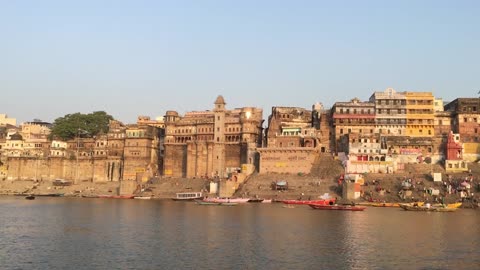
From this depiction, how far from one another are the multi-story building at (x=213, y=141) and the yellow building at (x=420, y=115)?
810 inches

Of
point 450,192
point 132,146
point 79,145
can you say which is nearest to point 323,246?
point 450,192

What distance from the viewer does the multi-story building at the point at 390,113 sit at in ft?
242

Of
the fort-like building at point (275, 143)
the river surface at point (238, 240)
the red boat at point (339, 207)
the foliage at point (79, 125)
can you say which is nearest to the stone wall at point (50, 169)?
the fort-like building at point (275, 143)

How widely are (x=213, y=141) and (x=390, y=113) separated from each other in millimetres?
24053

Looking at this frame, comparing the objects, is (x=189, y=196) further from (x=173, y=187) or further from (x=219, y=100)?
(x=219, y=100)

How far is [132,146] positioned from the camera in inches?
3233

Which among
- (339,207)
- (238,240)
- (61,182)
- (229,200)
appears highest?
(61,182)

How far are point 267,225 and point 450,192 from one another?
29.2 meters

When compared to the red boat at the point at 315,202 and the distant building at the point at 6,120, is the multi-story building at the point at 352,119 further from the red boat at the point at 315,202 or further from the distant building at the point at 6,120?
the distant building at the point at 6,120

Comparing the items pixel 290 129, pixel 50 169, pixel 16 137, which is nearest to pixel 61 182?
pixel 50 169

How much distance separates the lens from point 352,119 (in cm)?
7419

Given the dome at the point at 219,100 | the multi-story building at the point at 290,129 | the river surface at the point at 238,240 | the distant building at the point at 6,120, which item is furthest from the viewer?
the distant building at the point at 6,120

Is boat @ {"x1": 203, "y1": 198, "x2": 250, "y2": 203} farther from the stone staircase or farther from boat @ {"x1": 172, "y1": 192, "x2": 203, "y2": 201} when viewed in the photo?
the stone staircase

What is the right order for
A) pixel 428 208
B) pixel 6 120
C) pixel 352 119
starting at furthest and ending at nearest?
1. pixel 6 120
2. pixel 352 119
3. pixel 428 208
